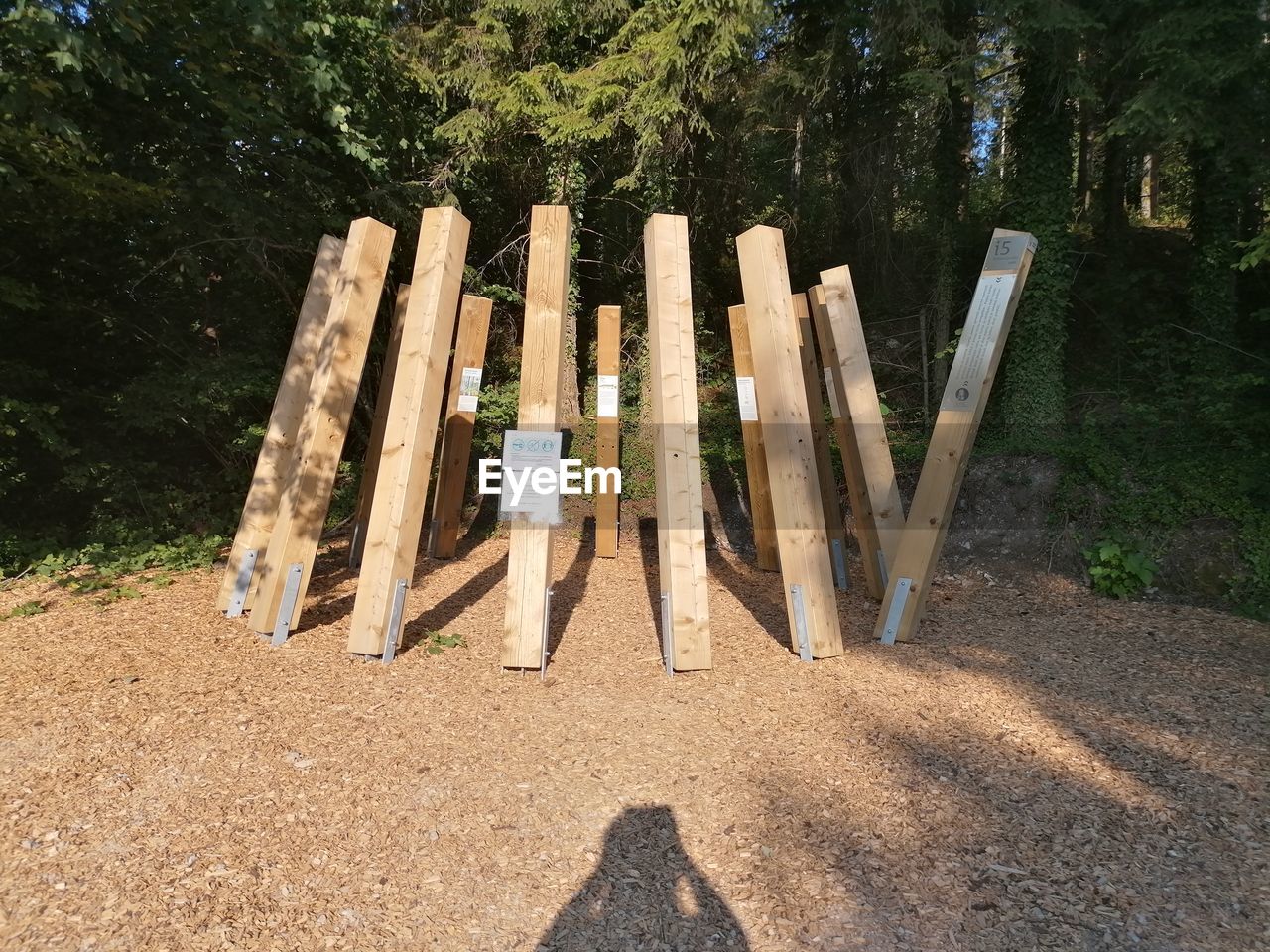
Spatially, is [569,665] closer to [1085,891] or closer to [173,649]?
[173,649]

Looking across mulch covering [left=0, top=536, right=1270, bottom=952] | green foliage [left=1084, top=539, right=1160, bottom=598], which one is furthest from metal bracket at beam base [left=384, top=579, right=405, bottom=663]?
green foliage [left=1084, top=539, right=1160, bottom=598]

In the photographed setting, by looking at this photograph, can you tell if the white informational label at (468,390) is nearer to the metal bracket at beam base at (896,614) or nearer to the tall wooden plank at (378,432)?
the tall wooden plank at (378,432)

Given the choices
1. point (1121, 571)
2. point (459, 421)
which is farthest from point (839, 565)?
point (459, 421)

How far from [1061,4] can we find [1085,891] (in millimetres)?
7212

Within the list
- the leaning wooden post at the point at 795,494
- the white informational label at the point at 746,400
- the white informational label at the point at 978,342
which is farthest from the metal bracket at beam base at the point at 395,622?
the white informational label at the point at 978,342

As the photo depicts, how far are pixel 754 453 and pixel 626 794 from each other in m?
4.31

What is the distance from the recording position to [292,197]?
7836mm

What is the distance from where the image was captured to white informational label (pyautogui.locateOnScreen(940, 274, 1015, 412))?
4.66m

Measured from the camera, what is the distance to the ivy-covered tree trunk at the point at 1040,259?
810cm

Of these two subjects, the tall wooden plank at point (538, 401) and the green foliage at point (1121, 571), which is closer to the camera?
the tall wooden plank at point (538, 401)

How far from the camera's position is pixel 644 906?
7.92ft

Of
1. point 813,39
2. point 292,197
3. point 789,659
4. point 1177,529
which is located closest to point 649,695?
point 789,659

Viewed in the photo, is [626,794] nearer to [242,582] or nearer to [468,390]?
[242,582]

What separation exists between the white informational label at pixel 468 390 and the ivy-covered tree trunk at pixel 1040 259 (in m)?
5.56
